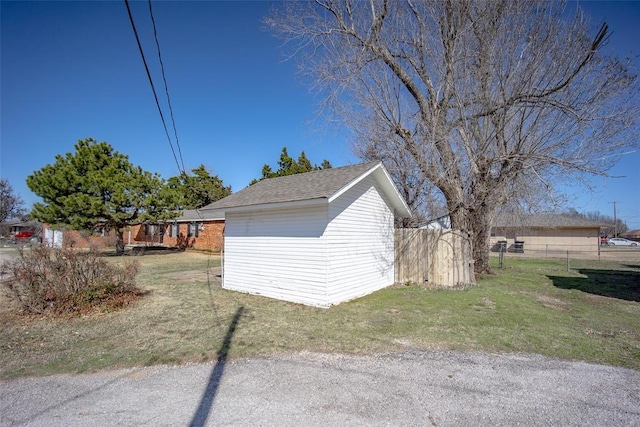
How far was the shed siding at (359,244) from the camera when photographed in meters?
8.16

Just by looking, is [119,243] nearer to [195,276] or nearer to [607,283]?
[195,276]

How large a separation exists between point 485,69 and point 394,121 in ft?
10.9

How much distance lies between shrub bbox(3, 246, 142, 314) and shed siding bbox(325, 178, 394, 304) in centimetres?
514

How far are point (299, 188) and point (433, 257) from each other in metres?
5.09

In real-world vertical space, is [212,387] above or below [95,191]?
below

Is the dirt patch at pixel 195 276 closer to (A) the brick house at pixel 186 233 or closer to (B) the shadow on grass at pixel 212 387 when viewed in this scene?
(B) the shadow on grass at pixel 212 387

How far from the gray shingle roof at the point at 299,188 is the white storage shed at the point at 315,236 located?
0.03 metres

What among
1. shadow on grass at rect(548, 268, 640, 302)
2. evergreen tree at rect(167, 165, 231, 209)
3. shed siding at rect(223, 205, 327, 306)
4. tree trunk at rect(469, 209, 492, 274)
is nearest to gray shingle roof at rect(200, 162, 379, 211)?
shed siding at rect(223, 205, 327, 306)

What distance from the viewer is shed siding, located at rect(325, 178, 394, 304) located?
26.8 ft

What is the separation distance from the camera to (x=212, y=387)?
12.5ft

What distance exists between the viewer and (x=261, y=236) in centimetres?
926

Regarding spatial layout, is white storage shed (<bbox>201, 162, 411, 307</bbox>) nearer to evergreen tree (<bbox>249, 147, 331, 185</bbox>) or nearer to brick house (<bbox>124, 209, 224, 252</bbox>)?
brick house (<bbox>124, 209, 224, 252</bbox>)

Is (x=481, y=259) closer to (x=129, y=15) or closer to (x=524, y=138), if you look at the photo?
(x=524, y=138)

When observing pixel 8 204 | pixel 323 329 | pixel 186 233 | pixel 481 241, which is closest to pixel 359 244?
pixel 323 329
